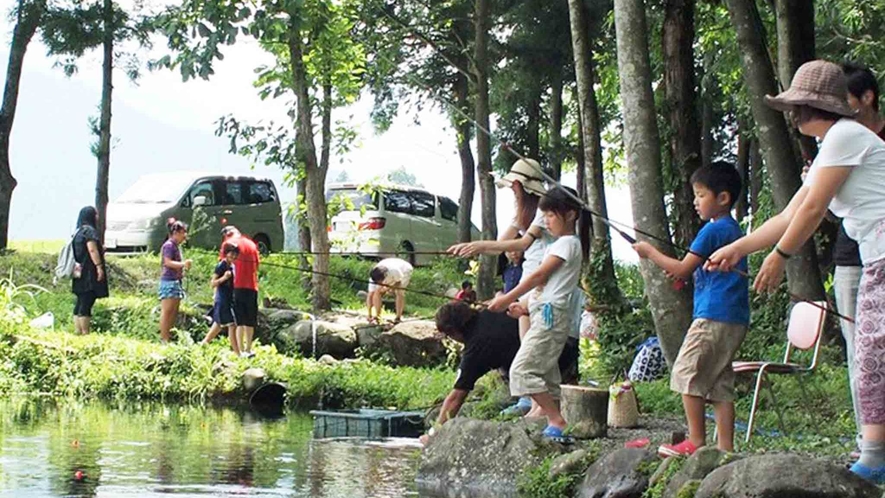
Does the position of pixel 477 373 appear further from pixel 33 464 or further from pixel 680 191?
pixel 680 191

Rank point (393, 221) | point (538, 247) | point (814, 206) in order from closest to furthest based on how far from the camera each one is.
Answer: point (814, 206)
point (538, 247)
point (393, 221)

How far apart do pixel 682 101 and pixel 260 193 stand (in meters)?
14.7

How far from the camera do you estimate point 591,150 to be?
15.2 meters

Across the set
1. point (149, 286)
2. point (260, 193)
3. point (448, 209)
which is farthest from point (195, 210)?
point (448, 209)

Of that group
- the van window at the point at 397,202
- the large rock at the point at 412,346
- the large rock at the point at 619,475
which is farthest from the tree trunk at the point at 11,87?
the large rock at the point at 619,475

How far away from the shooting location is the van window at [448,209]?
30752 mm

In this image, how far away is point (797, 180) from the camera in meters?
12.2

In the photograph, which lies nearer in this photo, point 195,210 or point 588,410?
point 588,410

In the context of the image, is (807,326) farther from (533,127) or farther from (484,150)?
(533,127)

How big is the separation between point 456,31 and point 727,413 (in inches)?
836

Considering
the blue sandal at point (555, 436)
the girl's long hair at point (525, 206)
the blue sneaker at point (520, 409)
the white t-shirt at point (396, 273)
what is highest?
the white t-shirt at point (396, 273)

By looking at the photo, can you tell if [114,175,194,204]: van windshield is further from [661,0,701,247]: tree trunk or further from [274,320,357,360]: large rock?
[661,0,701,247]: tree trunk

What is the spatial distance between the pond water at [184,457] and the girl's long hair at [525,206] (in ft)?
5.57

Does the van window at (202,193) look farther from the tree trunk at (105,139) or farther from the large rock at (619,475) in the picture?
the large rock at (619,475)
